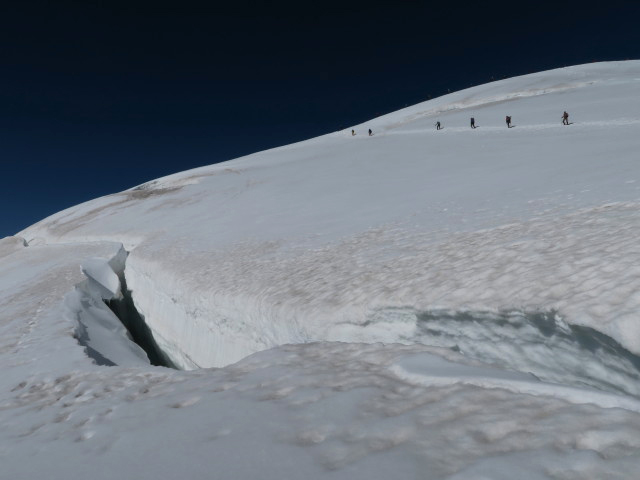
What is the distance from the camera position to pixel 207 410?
95.0 inches

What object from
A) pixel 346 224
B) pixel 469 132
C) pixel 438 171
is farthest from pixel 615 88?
pixel 346 224

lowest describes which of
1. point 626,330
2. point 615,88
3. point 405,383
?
point 405,383

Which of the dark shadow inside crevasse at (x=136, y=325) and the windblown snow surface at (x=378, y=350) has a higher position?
the windblown snow surface at (x=378, y=350)

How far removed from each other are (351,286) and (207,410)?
186cm

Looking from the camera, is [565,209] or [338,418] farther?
[565,209]

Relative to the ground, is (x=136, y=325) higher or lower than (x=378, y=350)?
lower

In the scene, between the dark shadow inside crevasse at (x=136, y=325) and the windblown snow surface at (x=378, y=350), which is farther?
the dark shadow inside crevasse at (x=136, y=325)

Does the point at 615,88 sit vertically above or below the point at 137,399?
above

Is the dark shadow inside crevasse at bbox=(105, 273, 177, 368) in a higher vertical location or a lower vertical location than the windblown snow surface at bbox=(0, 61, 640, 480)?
lower

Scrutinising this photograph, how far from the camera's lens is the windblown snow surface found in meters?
1.77

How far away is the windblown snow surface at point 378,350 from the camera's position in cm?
177

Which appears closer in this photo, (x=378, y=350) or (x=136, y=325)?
(x=378, y=350)

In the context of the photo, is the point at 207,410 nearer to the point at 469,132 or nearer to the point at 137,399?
the point at 137,399

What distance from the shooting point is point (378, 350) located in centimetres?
295
